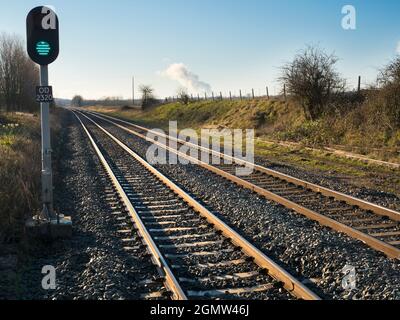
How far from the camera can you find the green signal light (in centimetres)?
687

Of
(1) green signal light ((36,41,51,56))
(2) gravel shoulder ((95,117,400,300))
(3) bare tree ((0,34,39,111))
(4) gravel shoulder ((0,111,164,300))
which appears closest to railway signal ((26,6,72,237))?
(1) green signal light ((36,41,51,56))

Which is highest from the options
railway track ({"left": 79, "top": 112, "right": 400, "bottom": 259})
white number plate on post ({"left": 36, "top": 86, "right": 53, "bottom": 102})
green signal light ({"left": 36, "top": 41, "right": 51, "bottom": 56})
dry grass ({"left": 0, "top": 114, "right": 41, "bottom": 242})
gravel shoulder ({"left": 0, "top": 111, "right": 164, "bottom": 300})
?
green signal light ({"left": 36, "top": 41, "right": 51, "bottom": 56})

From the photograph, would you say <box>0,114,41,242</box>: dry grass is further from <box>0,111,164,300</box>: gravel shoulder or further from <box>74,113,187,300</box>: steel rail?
<box>74,113,187,300</box>: steel rail

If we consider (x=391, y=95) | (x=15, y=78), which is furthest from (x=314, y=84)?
(x=15, y=78)

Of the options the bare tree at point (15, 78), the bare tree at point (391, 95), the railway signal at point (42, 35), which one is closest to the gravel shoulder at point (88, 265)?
the railway signal at point (42, 35)

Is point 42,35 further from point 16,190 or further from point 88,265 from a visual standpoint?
point 16,190

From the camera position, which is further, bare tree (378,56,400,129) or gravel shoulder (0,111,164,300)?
bare tree (378,56,400,129)

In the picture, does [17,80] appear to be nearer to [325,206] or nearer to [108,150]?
[108,150]

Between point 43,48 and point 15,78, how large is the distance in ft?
166

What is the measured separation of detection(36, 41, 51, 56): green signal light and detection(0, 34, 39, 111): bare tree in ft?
158

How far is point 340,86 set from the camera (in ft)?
79.8

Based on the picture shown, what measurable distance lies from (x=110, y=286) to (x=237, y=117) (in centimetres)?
2979

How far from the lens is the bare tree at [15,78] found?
52250 mm

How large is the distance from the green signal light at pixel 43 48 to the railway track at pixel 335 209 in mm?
5208
